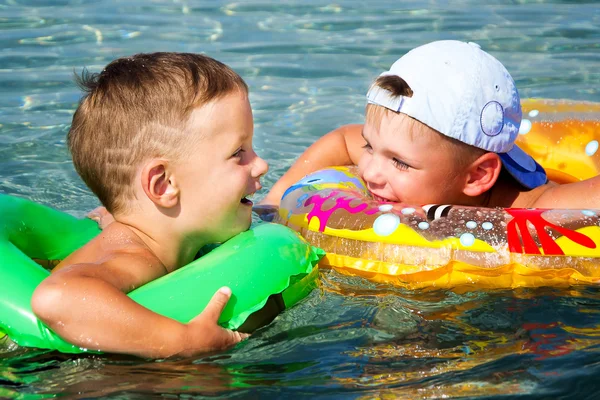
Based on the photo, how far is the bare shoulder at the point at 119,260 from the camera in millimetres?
3172

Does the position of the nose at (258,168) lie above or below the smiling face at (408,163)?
above

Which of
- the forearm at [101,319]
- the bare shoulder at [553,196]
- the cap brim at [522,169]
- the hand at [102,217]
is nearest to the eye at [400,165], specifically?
the cap brim at [522,169]

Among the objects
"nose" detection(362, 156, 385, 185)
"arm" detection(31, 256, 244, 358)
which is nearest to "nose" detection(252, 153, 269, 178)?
"arm" detection(31, 256, 244, 358)

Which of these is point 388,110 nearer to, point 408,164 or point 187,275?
point 408,164

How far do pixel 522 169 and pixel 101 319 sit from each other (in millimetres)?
2223

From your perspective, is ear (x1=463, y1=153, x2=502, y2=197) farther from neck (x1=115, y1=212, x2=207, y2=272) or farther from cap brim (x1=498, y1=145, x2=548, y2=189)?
neck (x1=115, y1=212, x2=207, y2=272)

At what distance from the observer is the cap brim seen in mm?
4277

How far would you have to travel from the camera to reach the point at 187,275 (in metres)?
3.32

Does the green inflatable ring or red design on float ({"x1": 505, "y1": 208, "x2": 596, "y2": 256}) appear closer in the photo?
the green inflatable ring

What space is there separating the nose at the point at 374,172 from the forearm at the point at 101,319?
56.6 inches

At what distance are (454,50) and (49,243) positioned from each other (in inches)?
77.7

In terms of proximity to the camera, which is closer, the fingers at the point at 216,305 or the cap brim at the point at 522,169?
the fingers at the point at 216,305

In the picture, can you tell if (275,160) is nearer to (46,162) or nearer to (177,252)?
(46,162)

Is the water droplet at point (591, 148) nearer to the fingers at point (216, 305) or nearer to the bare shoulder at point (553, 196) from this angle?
the bare shoulder at point (553, 196)
